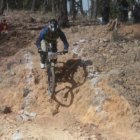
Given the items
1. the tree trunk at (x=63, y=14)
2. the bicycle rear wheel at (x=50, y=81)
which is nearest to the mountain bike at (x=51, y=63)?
the bicycle rear wheel at (x=50, y=81)

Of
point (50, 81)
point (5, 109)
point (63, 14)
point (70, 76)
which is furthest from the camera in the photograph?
point (63, 14)

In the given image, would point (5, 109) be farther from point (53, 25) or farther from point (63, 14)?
point (63, 14)

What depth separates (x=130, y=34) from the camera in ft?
28.1

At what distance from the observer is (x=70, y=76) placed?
6.17m

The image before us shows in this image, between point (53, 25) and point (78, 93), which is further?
point (78, 93)

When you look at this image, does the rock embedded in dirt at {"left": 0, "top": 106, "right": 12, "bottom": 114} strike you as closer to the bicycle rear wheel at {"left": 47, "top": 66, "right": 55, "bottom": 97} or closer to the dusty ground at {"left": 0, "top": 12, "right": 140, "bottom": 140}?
the dusty ground at {"left": 0, "top": 12, "right": 140, "bottom": 140}

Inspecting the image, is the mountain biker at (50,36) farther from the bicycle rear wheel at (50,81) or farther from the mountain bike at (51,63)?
the bicycle rear wheel at (50,81)

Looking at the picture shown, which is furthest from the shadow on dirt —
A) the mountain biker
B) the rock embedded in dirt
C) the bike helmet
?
the bike helmet

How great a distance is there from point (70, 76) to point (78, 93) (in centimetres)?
74

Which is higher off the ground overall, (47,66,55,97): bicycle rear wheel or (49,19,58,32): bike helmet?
(49,19,58,32): bike helmet

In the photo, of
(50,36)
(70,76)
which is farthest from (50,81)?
(50,36)

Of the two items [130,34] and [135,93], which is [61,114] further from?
[130,34]

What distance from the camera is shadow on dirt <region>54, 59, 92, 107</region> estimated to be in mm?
5703

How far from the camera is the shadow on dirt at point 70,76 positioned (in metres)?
5.70
